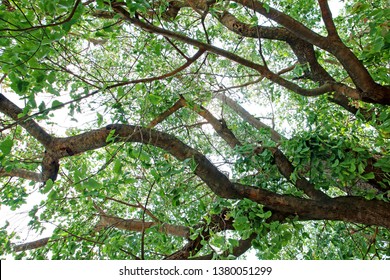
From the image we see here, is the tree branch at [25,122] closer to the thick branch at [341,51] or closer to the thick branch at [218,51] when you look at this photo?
the thick branch at [218,51]

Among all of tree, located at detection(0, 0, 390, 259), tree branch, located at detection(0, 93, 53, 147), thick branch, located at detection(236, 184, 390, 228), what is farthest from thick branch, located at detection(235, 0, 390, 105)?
tree branch, located at detection(0, 93, 53, 147)

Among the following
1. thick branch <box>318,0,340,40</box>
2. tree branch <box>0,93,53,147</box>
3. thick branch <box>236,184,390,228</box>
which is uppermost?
thick branch <box>318,0,340,40</box>

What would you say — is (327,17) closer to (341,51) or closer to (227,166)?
(341,51)

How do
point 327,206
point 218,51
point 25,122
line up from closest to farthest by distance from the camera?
point 218,51 → point 25,122 → point 327,206

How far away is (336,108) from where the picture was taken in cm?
449

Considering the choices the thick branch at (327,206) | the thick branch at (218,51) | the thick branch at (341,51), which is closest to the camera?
the thick branch at (218,51)

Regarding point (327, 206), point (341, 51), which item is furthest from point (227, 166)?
point (341, 51)

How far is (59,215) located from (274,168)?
82.9 inches

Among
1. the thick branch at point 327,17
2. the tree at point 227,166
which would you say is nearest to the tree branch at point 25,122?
the tree at point 227,166

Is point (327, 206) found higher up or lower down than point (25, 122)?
lower down

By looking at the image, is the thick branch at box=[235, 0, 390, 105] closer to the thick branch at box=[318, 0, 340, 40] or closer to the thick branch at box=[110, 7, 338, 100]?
the thick branch at box=[318, 0, 340, 40]

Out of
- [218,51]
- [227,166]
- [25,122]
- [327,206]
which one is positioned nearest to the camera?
[218,51]
